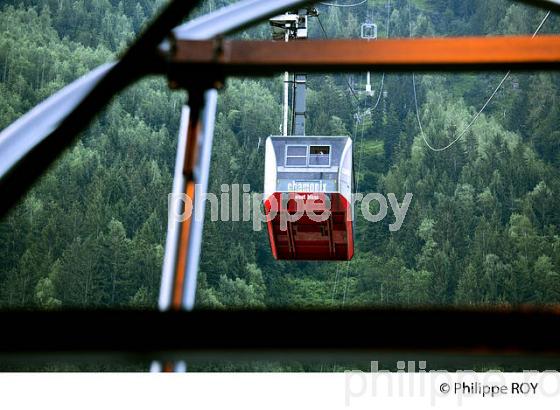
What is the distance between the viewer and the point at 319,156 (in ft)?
74.3

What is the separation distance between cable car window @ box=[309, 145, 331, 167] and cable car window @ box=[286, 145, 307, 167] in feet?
0.42

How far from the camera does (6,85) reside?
90812 mm

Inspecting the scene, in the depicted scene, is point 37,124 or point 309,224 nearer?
point 37,124

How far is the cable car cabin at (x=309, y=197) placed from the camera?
21234 mm

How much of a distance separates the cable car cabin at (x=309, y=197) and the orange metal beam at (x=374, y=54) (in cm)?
1498

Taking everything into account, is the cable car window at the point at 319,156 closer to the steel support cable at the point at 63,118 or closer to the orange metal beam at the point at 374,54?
the orange metal beam at the point at 374,54

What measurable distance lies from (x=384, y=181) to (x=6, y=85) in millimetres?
30068

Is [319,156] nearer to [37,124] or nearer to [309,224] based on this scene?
[309,224]

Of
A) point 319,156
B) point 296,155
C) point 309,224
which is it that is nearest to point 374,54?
point 309,224

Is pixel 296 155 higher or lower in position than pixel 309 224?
higher

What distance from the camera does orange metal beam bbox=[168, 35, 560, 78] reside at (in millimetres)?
5891

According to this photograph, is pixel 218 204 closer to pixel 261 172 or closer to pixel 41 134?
pixel 261 172

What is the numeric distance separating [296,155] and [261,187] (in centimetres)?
6482
